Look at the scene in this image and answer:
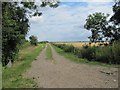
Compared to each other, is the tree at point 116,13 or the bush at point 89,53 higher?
the tree at point 116,13

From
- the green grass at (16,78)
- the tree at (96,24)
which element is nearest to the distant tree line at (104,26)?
the tree at (96,24)

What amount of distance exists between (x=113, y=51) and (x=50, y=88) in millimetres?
21657

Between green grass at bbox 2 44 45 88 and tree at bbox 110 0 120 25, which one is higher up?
tree at bbox 110 0 120 25

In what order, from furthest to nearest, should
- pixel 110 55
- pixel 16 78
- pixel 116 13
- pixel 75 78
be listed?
pixel 116 13
pixel 110 55
pixel 75 78
pixel 16 78

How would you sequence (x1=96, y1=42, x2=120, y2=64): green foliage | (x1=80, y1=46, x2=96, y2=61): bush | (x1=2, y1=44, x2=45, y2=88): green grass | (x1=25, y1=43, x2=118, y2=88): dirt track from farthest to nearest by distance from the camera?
(x1=80, y1=46, x2=96, y2=61): bush, (x1=96, y1=42, x2=120, y2=64): green foliage, (x1=25, y1=43, x2=118, y2=88): dirt track, (x1=2, y1=44, x2=45, y2=88): green grass

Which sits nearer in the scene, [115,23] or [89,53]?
[89,53]

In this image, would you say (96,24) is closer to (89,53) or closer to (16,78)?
(89,53)

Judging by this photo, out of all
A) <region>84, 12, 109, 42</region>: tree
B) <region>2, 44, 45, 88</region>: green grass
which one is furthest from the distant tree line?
<region>2, 44, 45, 88</region>: green grass

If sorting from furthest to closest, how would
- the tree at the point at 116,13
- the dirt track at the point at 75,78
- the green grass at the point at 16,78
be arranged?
the tree at the point at 116,13 < the dirt track at the point at 75,78 < the green grass at the point at 16,78

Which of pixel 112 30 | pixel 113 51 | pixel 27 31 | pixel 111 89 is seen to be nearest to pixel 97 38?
pixel 112 30

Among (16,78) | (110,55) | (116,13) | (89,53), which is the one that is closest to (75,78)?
(16,78)

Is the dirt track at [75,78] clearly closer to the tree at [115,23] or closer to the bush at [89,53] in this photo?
the bush at [89,53]

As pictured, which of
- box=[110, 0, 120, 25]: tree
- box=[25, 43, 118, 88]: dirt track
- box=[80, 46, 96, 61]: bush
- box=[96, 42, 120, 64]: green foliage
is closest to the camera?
box=[25, 43, 118, 88]: dirt track

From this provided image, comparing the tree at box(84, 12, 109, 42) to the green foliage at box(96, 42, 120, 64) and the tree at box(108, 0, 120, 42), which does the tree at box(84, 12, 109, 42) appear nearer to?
the tree at box(108, 0, 120, 42)
